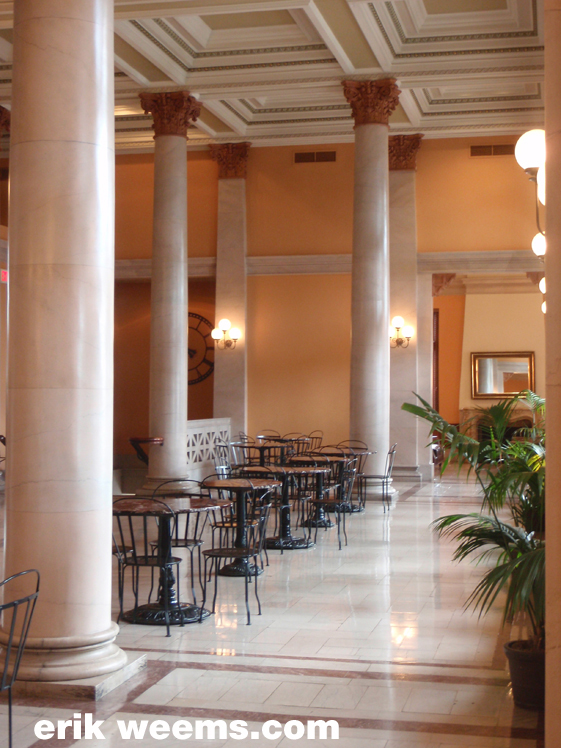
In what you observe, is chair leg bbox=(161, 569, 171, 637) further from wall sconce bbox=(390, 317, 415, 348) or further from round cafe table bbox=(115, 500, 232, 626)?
wall sconce bbox=(390, 317, 415, 348)

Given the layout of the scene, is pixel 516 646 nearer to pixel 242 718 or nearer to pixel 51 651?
pixel 242 718

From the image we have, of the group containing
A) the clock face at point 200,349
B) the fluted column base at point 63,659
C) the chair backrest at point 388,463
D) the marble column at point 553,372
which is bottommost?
the fluted column base at point 63,659

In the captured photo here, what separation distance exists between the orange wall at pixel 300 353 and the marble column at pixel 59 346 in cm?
1117

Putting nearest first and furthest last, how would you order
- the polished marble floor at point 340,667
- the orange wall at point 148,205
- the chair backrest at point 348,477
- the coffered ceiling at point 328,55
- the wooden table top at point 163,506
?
the polished marble floor at point 340,667 < the wooden table top at point 163,506 < the chair backrest at point 348,477 < the coffered ceiling at point 328,55 < the orange wall at point 148,205

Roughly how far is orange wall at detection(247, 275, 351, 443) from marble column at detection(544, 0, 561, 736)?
12834 mm

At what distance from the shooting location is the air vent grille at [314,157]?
50.7 ft

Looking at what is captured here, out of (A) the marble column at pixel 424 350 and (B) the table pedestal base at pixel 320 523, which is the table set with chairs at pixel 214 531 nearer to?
(B) the table pedestal base at pixel 320 523

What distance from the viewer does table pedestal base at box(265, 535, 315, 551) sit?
8.38 meters

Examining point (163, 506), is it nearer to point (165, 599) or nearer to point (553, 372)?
point (165, 599)

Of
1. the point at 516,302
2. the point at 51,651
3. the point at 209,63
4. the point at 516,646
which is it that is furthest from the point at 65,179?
the point at 516,302

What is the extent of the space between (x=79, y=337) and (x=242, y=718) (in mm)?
1947

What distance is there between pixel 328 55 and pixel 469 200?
462 cm

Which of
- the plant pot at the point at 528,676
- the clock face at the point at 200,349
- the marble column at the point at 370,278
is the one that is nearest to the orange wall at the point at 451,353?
the clock face at the point at 200,349

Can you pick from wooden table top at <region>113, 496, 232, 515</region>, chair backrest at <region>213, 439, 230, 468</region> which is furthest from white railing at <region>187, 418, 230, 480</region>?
wooden table top at <region>113, 496, 232, 515</region>
